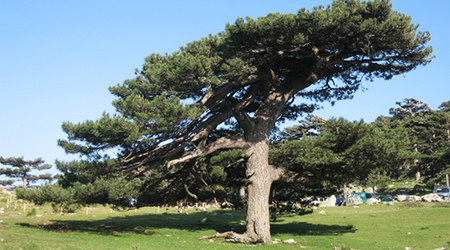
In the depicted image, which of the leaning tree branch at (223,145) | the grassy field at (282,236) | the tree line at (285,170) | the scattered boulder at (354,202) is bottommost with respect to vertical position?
the grassy field at (282,236)

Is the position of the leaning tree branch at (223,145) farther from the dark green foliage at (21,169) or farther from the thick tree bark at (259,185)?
the dark green foliage at (21,169)

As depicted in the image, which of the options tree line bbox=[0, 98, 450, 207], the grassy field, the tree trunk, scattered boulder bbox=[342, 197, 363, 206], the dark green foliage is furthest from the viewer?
the dark green foliage

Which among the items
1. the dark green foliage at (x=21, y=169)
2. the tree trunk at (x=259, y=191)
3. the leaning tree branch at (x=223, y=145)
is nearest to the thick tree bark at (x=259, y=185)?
the tree trunk at (x=259, y=191)

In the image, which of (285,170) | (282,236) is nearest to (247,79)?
(285,170)

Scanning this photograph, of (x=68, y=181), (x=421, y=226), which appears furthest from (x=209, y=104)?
(x=421, y=226)

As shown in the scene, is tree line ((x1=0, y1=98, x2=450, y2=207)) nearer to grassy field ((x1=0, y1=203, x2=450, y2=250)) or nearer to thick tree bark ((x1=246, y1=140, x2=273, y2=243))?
thick tree bark ((x1=246, y1=140, x2=273, y2=243))

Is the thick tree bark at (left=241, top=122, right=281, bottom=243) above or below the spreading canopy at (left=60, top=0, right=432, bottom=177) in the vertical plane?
below

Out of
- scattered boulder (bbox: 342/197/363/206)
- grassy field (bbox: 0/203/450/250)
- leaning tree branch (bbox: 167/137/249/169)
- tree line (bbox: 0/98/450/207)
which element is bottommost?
grassy field (bbox: 0/203/450/250)

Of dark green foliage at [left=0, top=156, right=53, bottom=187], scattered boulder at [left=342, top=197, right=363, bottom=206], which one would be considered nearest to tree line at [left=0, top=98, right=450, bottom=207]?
scattered boulder at [left=342, top=197, right=363, bottom=206]

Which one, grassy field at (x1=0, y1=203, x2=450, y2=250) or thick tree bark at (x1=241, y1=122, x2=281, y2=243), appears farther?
thick tree bark at (x1=241, y1=122, x2=281, y2=243)

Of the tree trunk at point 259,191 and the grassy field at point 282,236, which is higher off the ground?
the tree trunk at point 259,191

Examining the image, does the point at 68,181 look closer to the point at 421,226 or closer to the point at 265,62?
the point at 265,62

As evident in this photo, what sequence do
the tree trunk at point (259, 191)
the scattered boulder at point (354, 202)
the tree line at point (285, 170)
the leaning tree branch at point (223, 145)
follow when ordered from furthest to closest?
the scattered boulder at point (354, 202) → the leaning tree branch at point (223, 145) → the tree trunk at point (259, 191) → the tree line at point (285, 170)

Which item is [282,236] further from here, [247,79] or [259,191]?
[247,79]
